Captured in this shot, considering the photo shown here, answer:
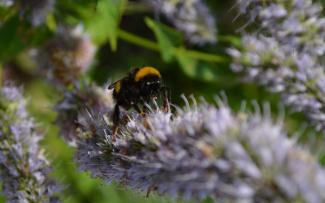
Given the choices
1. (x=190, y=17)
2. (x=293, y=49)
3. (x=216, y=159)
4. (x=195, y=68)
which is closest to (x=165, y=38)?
(x=190, y=17)

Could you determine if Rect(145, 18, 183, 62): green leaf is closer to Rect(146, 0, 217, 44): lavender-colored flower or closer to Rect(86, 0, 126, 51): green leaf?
Rect(146, 0, 217, 44): lavender-colored flower

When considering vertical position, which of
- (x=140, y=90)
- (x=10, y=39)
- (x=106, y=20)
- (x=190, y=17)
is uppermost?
(x=190, y=17)

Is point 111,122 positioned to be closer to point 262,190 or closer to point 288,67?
point 288,67

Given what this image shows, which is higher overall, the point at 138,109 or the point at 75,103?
the point at 75,103

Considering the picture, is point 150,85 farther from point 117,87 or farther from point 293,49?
point 293,49

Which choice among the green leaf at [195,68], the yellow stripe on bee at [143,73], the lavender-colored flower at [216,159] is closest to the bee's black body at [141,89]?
the yellow stripe on bee at [143,73]

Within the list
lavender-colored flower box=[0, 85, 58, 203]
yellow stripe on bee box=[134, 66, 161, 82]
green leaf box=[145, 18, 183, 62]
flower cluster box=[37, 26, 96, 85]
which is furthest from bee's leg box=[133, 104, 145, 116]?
flower cluster box=[37, 26, 96, 85]

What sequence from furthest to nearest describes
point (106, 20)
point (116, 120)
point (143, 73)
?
1. point (106, 20)
2. point (143, 73)
3. point (116, 120)
